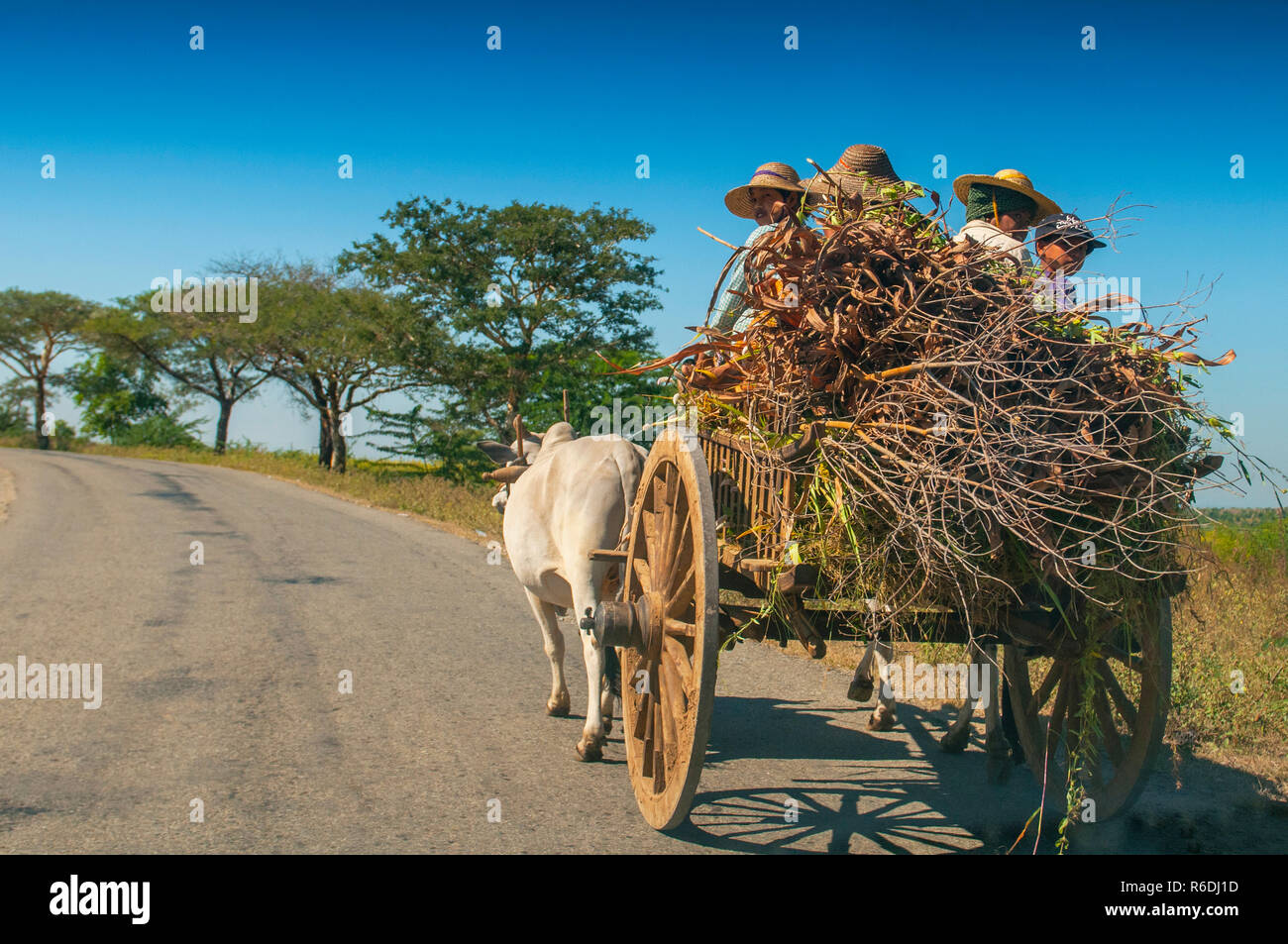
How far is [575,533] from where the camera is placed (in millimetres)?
5004

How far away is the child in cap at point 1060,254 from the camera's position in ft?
11.0

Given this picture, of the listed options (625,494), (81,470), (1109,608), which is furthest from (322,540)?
(81,470)

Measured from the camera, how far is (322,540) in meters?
12.0

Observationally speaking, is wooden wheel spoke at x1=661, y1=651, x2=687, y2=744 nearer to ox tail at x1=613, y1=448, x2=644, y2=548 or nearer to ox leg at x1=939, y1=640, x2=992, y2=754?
ox tail at x1=613, y1=448, x2=644, y2=548

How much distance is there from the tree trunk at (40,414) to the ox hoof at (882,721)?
1638 inches

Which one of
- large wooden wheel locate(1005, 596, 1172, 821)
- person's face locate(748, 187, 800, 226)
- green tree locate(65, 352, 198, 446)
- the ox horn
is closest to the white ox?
the ox horn

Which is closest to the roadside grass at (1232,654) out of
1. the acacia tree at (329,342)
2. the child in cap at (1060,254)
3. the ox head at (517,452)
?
the child in cap at (1060,254)

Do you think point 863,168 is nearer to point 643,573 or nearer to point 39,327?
point 643,573

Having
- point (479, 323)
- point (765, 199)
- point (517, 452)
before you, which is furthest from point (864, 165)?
point (479, 323)

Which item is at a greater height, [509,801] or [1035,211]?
[1035,211]

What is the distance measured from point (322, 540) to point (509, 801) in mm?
8569

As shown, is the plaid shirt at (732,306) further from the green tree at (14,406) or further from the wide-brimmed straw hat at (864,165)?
the green tree at (14,406)

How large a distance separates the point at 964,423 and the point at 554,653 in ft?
11.0
